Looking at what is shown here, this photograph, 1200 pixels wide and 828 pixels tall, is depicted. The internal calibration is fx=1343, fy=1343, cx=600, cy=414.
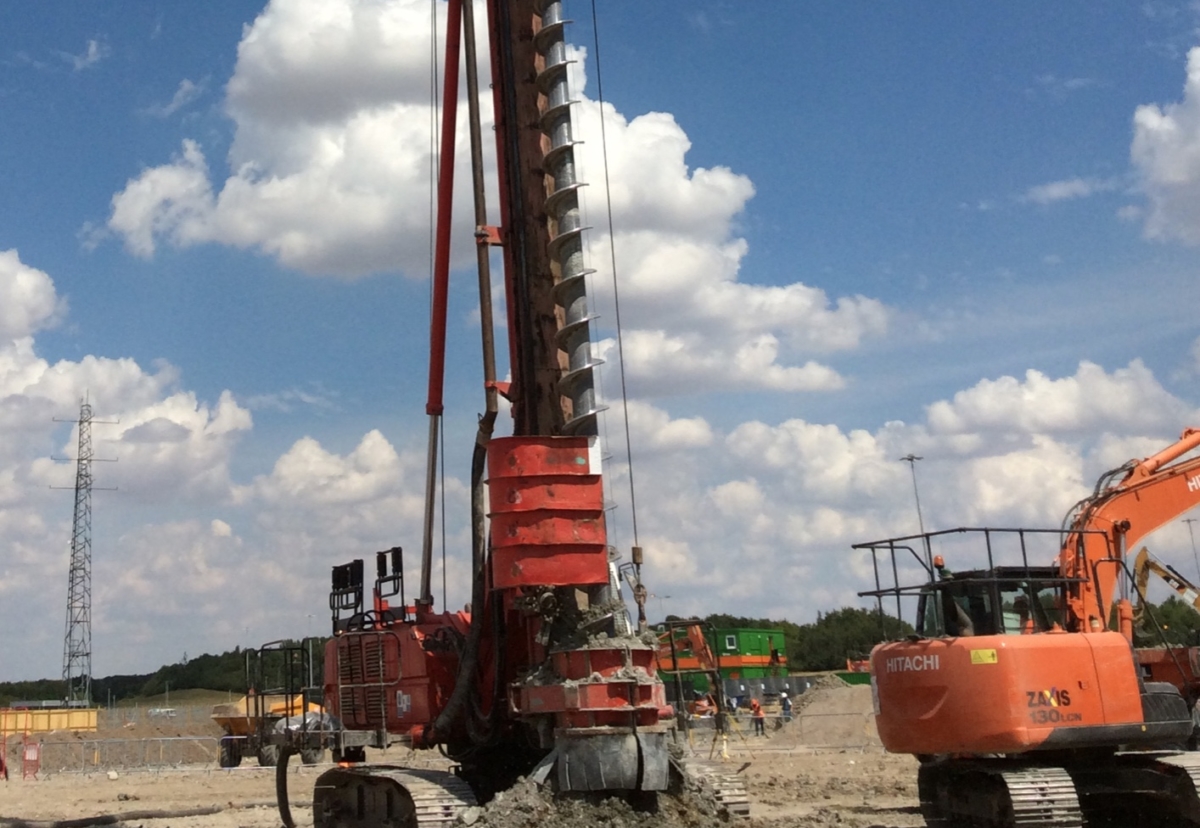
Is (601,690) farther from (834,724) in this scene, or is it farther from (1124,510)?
(834,724)

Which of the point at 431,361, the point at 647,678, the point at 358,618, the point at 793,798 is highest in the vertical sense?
the point at 431,361

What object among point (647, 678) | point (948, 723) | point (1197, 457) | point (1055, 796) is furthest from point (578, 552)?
point (1197, 457)

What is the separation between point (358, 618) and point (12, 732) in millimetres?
40853

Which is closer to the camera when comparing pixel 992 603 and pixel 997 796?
pixel 997 796

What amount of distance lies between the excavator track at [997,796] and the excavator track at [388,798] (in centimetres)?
583

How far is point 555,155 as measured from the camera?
1505cm

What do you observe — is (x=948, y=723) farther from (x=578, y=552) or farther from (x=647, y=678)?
(x=578, y=552)

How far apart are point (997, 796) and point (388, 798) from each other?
268 inches

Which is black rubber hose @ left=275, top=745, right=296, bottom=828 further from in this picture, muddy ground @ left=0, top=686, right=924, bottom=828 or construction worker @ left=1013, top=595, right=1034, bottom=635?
construction worker @ left=1013, top=595, right=1034, bottom=635

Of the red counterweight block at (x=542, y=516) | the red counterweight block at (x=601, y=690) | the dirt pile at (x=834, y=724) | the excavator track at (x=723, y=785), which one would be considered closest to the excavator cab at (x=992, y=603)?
the excavator track at (x=723, y=785)

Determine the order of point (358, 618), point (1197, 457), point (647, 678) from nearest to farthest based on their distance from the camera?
point (647, 678) < point (358, 618) < point (1197, 457)

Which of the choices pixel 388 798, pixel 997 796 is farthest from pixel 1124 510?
pixel 388 798

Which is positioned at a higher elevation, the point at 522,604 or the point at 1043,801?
the point at 522,604

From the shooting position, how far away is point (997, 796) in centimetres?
1509
